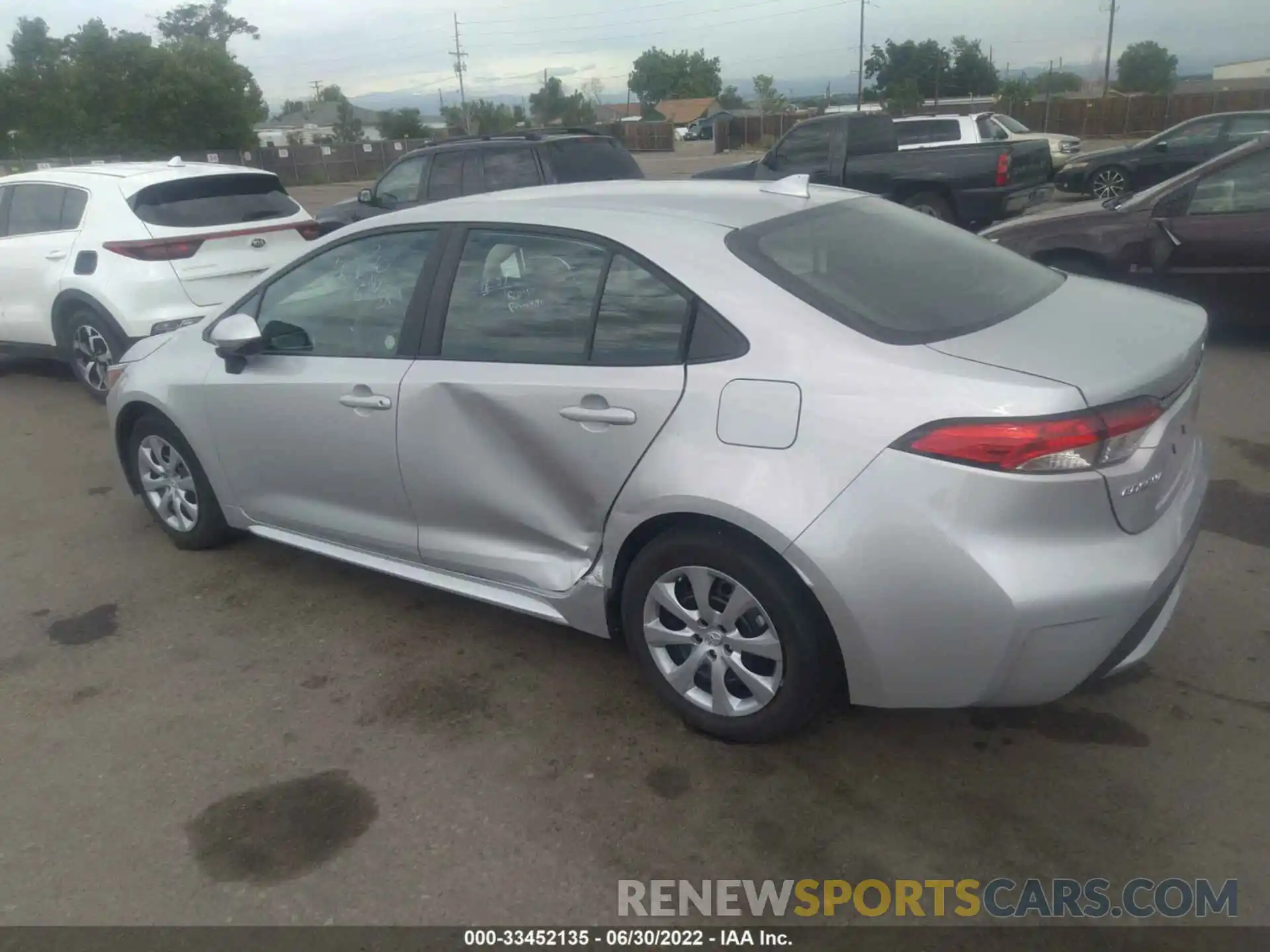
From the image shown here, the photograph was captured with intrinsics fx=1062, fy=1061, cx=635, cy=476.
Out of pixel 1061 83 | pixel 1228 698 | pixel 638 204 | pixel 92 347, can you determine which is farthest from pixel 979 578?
pixel 1061 83

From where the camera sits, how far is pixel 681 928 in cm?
266

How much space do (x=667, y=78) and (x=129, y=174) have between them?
10749 centimetres

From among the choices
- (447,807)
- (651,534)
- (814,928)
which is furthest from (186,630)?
(814,928)

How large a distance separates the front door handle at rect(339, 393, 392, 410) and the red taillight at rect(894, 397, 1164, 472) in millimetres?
1904

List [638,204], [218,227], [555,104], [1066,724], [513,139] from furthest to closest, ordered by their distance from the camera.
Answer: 1. [555,104]
2. [513,139]
3. [218,227]
4. [638,204]
5. [1066,724]

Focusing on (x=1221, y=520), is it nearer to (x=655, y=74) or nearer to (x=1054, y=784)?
(x=1054, y=784)

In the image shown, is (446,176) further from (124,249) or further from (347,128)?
(347,128)

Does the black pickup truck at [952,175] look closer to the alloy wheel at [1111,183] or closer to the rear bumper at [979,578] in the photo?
the alloy wheel at [1111,183]

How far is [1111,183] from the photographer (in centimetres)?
1630

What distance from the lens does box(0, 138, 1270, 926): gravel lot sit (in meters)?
2.81

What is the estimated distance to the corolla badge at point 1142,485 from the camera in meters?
2.78

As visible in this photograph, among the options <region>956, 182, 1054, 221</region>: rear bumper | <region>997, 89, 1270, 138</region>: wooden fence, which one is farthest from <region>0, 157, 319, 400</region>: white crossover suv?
<region>997, 89, 1270, 138</region>: wooden fence

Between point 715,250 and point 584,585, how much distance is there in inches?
45.3

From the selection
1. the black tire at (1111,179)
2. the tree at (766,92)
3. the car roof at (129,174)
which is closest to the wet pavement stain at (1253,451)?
the car roof at (129,174)
